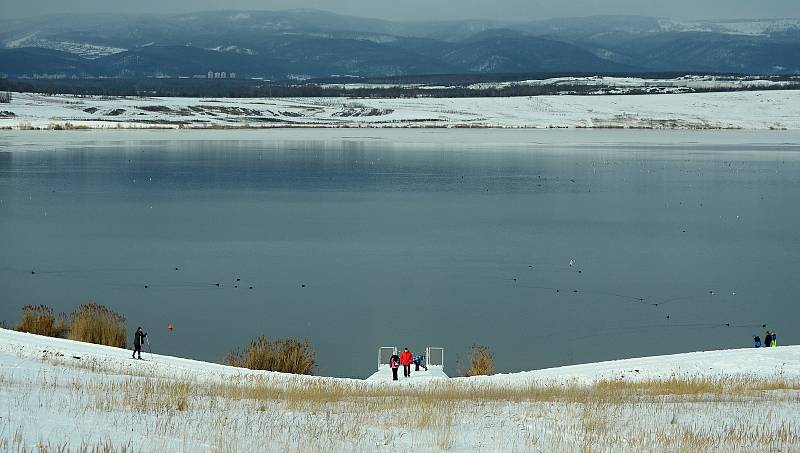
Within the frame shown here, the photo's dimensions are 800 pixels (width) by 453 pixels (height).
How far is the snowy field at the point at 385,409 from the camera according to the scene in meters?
6.96

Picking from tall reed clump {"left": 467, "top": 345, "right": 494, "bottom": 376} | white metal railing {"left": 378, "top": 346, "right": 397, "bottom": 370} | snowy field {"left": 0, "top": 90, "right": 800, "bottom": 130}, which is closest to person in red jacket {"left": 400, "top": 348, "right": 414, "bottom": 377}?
white metal railing {"left": 378, "top": 346, "right": 397, "bottom": 370}

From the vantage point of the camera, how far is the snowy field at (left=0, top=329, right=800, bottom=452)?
6965 mm

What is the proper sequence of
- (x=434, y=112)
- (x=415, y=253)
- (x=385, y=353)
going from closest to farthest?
(x=385, y=353) < (x=415, y=253) < (x=434, y=112)

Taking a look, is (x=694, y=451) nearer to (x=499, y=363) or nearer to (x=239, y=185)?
(x=499, y=363)

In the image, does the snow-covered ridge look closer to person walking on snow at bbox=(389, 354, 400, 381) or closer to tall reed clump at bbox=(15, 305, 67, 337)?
person walking on snow at bbox=(389, 354, 400, 381)

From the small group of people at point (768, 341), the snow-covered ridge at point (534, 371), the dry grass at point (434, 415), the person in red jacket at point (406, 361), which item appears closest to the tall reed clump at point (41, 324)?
the snow-covered ridge at point (534, 371)

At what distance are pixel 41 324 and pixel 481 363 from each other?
6.72m

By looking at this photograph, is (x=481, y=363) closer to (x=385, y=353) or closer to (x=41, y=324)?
(x=385, y=353)

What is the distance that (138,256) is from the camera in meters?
22.7

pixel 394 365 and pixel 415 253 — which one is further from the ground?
pixel 394 365

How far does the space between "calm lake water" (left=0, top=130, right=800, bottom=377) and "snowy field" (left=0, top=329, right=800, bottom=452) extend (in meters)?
2.84

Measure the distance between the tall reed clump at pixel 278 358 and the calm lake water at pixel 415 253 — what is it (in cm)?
32

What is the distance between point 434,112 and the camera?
303 ft

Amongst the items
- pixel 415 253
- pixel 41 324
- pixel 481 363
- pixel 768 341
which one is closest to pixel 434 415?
pixel 481 363
